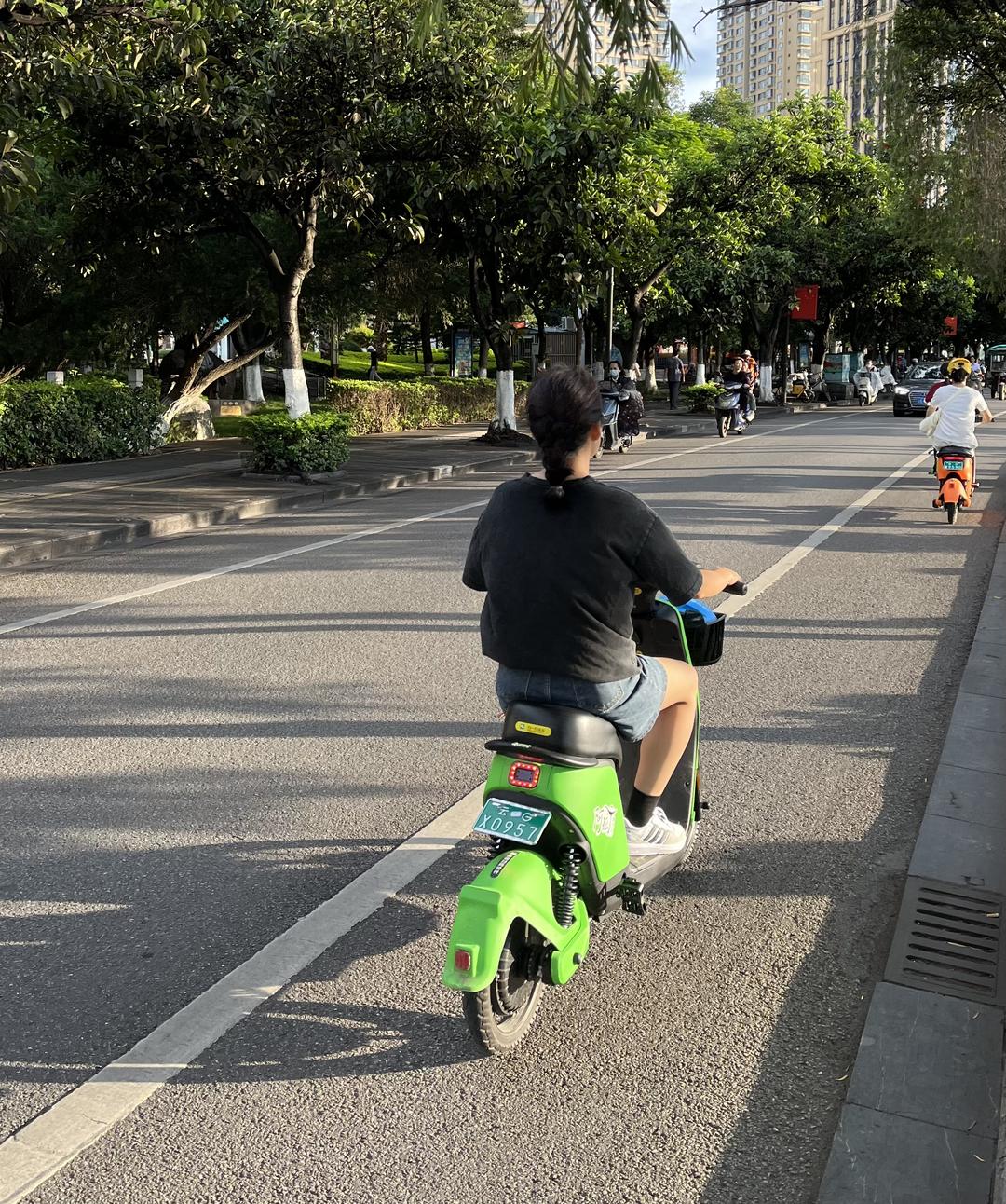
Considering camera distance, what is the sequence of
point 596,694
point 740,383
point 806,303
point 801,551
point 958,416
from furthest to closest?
1. point 806,303
2. point 740,383
3. point 958,416
4. point 801,551
5. point 596,694

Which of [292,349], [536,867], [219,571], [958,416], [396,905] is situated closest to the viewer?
[536,867]

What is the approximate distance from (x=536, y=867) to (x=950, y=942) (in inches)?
58.7

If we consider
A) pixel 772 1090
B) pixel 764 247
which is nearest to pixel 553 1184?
pixel 772 1090

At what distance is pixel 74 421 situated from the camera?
64.6 feet

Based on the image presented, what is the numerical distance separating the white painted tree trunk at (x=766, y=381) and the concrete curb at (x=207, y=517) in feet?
99.0

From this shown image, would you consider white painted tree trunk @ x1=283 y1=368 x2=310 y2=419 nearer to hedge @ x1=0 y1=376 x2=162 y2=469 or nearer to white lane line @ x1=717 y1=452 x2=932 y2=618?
hedge @ x1=0 y1=376 x2=162 y2=469

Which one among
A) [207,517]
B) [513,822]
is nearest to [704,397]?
[207,517]

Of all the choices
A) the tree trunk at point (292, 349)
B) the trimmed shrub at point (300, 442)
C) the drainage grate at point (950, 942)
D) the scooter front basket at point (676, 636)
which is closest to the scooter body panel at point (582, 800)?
the scooter front basket at point (676, 636)

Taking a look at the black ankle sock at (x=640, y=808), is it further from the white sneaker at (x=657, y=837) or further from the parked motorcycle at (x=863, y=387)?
the parked motorcycle at (x=863, y=387)

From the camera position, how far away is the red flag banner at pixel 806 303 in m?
47.0

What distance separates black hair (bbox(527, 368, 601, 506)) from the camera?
3.23 meters

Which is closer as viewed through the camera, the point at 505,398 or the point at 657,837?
the point at 657,837

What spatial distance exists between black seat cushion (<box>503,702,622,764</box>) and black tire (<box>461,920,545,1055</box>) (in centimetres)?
44

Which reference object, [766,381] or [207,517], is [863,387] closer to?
[766,381]
